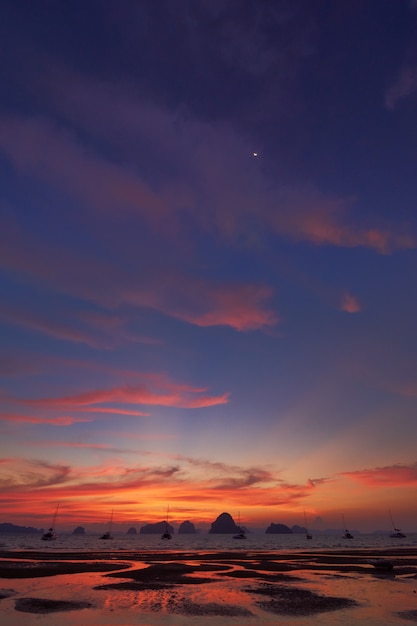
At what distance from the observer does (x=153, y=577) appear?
123 ft

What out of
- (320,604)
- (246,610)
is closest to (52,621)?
(246,610)

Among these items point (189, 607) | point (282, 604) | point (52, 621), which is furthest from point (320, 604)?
point (52, 621)

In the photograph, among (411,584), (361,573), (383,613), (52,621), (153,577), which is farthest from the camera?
(361,573)

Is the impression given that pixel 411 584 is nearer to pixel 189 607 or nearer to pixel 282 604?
pixel 282 604

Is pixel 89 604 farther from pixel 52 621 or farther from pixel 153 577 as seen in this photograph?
pixel 153 577

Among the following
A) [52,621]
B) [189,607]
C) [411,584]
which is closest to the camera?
[52,621]

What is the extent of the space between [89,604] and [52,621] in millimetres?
5159

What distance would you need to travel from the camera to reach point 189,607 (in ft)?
75.7

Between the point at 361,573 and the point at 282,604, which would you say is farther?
the point at 361,573

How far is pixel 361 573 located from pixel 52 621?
34771 mm

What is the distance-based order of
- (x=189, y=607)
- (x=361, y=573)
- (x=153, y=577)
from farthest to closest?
(x=361, y=573), (x=153, y=577), (x=189, y=607)

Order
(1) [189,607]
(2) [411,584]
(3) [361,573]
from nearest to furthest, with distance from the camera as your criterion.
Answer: (1) [189,607] → (2) [411,584] → (3) [361,573]

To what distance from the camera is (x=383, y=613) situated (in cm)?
2144

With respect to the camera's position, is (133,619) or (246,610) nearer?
(133,619)
